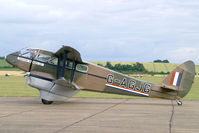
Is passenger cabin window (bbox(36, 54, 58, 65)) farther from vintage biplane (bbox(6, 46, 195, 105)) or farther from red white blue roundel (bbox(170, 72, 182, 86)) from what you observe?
red white blue roundel (bbox(170, 72, 182, 86))

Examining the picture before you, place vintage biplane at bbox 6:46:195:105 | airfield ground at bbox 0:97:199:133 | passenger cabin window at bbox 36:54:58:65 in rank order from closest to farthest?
airfield ground at bbox 0:97:199:133
vintage biplane at bbox 6:46:195:105
passenger cabin window at bbox 36:54:58:65

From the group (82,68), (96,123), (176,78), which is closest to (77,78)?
(82,68)

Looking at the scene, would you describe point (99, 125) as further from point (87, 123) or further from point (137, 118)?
point (137, 118)

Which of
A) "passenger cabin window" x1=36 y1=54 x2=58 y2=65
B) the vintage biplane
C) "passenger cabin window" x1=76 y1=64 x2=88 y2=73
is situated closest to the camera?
the vintage biplane

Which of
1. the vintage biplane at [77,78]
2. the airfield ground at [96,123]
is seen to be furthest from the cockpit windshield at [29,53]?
the airfield ground at [96,123]

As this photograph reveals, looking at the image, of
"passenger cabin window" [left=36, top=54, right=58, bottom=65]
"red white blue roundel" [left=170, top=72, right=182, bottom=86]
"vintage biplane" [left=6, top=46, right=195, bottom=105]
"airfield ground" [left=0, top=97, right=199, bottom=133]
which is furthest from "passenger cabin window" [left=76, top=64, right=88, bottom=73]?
"airfield ground" [left=0, top=97, right=199, bottom=133]

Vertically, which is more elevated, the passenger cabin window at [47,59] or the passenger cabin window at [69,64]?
the passenger cabin window at [47,59]

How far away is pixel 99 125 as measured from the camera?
10.3 metres

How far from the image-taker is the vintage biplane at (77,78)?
55.6ft

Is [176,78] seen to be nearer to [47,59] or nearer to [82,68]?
[82,68]

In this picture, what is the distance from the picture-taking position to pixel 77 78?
17.6 meters

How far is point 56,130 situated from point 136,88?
908 centimetres

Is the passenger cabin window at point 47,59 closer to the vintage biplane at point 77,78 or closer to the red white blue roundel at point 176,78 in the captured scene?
→ the vintage biplane at point 77,78

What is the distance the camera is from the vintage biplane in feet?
55.6
